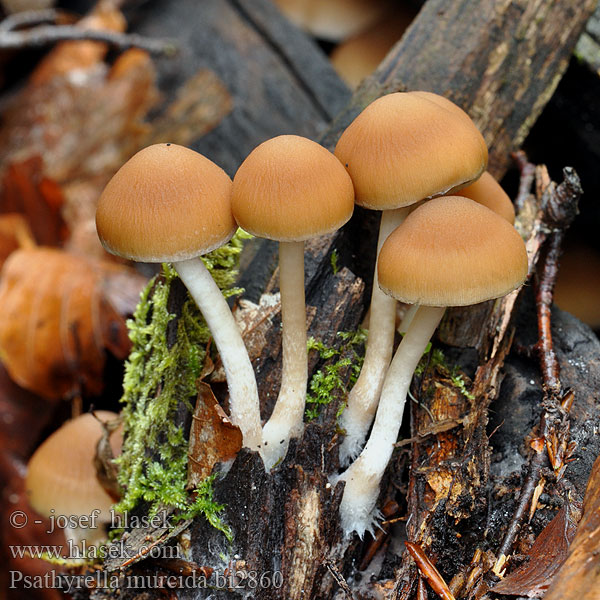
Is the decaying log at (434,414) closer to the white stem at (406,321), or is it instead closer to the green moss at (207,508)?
the green moss at (207,508)

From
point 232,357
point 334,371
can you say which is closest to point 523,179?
point 334,371

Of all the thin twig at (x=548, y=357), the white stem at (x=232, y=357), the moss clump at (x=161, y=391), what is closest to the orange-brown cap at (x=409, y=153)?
the white stem at (x=232, y=357)

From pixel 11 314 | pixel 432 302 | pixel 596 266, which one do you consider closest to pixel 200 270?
pixel 432 302

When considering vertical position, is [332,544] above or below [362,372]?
below

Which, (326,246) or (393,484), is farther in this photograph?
(326,246)

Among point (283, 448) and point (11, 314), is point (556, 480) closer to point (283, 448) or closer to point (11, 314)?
point (283, 448)

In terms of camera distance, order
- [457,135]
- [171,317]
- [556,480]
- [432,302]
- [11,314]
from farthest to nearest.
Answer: [11,314] < [171,317] < [556,480] < [457,135] < [432,302]

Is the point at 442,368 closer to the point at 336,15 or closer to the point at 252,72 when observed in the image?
the point at 252,72

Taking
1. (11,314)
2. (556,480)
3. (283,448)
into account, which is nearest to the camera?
(556,480)
